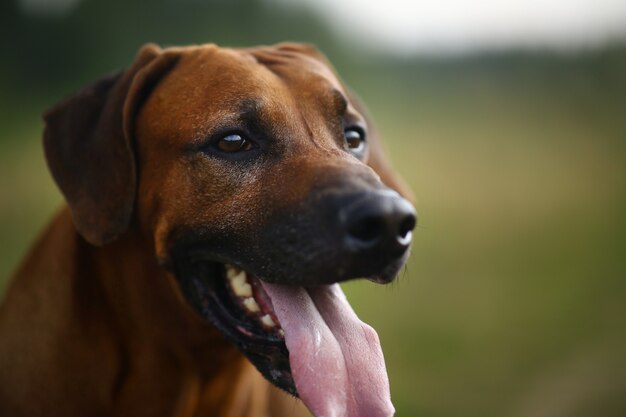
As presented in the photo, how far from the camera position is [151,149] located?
321cm

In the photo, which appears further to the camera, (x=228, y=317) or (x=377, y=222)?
(x=228, y=317)

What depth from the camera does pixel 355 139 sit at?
3475mm

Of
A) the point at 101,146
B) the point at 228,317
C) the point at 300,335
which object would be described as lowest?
the point at 228,317

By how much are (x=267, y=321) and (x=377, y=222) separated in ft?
2.27

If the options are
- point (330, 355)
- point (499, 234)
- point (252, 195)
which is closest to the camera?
point (330, 355)

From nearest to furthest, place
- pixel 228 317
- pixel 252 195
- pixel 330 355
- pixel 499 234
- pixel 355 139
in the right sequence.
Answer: pixel 330 355 → pixel 252 195 → pixel 228 317 → pixel 355 139 → pixel 499 234

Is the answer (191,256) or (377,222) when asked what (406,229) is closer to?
(377,222)

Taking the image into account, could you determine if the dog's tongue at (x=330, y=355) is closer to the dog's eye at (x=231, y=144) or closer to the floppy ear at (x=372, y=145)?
the dog's eye at (x=231, y=144)

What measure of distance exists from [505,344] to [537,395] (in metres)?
0.84

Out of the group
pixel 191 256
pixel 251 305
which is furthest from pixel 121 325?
pixel 251 305

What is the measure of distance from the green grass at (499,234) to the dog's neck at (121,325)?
3009 mm

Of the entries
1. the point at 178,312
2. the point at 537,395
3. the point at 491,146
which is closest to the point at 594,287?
the point at 537,395

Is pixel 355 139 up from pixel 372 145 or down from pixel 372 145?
up

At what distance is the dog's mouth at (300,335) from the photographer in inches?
109
